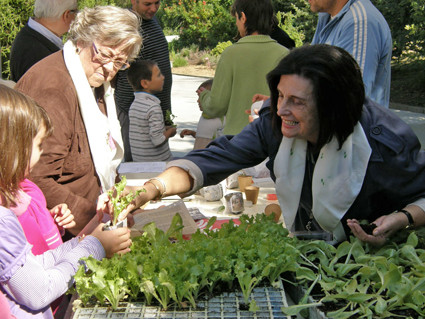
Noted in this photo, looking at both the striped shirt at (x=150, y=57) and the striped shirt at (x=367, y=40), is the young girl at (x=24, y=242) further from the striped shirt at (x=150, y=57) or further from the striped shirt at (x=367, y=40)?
the striped shirt at (x=150, y=57)

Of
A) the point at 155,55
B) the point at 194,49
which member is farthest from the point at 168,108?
the point at 194,49

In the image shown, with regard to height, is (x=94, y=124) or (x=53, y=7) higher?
(x=53, y=7)

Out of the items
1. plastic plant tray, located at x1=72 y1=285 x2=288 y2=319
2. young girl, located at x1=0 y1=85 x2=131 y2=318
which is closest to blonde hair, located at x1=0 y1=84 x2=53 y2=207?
young girl, located at x1=0 y1=85 x2=131 y2=318

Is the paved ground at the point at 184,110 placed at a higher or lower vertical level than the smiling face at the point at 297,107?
lower

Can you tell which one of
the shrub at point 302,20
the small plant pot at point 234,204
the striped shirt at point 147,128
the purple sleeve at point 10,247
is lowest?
the shrub at point 302,20

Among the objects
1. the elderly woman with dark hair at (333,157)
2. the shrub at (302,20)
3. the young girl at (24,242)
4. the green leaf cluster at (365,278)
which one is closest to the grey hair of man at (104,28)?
the elderly woman with dark hair at (333,157)

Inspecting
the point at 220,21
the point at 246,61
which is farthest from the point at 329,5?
the point at 220,21

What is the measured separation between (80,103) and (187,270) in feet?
4.14

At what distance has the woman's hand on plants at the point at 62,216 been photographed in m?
2.28

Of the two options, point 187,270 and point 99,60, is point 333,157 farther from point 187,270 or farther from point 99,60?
point 99,60

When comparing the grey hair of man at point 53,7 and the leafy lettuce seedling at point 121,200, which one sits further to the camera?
the grey hair of man at point 53,7

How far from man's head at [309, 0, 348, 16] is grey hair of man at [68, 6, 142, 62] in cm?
108

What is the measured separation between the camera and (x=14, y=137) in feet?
5.25

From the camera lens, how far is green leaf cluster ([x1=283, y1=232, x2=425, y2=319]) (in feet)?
4.88
